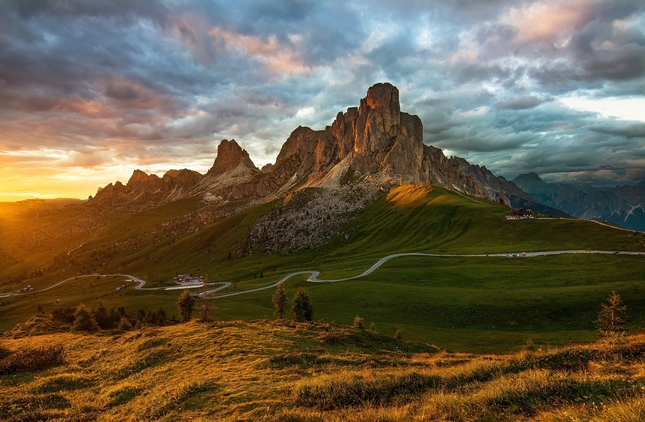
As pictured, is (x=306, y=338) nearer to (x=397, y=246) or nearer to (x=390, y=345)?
(x=390, y=345)

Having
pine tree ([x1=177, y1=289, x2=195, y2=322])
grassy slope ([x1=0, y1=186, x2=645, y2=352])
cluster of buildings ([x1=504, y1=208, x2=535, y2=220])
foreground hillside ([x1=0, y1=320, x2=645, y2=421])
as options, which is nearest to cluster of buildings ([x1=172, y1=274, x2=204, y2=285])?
grassy slope ([x1=0, y1=186, x2=645, y2=352])

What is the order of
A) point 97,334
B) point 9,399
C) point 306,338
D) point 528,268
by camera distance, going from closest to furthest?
1. point 9,399
2. point 306,338
3. point 97,334
4. point 528,268

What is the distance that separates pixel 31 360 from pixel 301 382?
27.6 metres

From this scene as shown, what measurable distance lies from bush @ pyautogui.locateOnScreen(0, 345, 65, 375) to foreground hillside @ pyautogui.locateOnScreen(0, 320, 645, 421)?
14 cm

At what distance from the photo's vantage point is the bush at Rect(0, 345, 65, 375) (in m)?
27.8

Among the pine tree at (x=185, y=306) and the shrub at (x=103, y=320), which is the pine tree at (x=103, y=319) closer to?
→ the shrub at (x=103, y=320)

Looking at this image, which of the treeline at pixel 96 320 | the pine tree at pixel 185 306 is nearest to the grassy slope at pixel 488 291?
the pine tree at pixel 185 306

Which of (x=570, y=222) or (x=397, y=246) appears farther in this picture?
(x=397, y=246)

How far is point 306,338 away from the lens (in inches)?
1344

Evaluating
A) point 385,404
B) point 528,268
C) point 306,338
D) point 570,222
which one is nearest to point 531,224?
point 570,222

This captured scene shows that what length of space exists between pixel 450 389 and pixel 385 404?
4.11m

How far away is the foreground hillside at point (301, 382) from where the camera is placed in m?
13.6

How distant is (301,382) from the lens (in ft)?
64.7

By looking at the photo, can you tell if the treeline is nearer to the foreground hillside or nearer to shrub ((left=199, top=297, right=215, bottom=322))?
shrub ((left=199, top=297, right=215, bottom=322))
